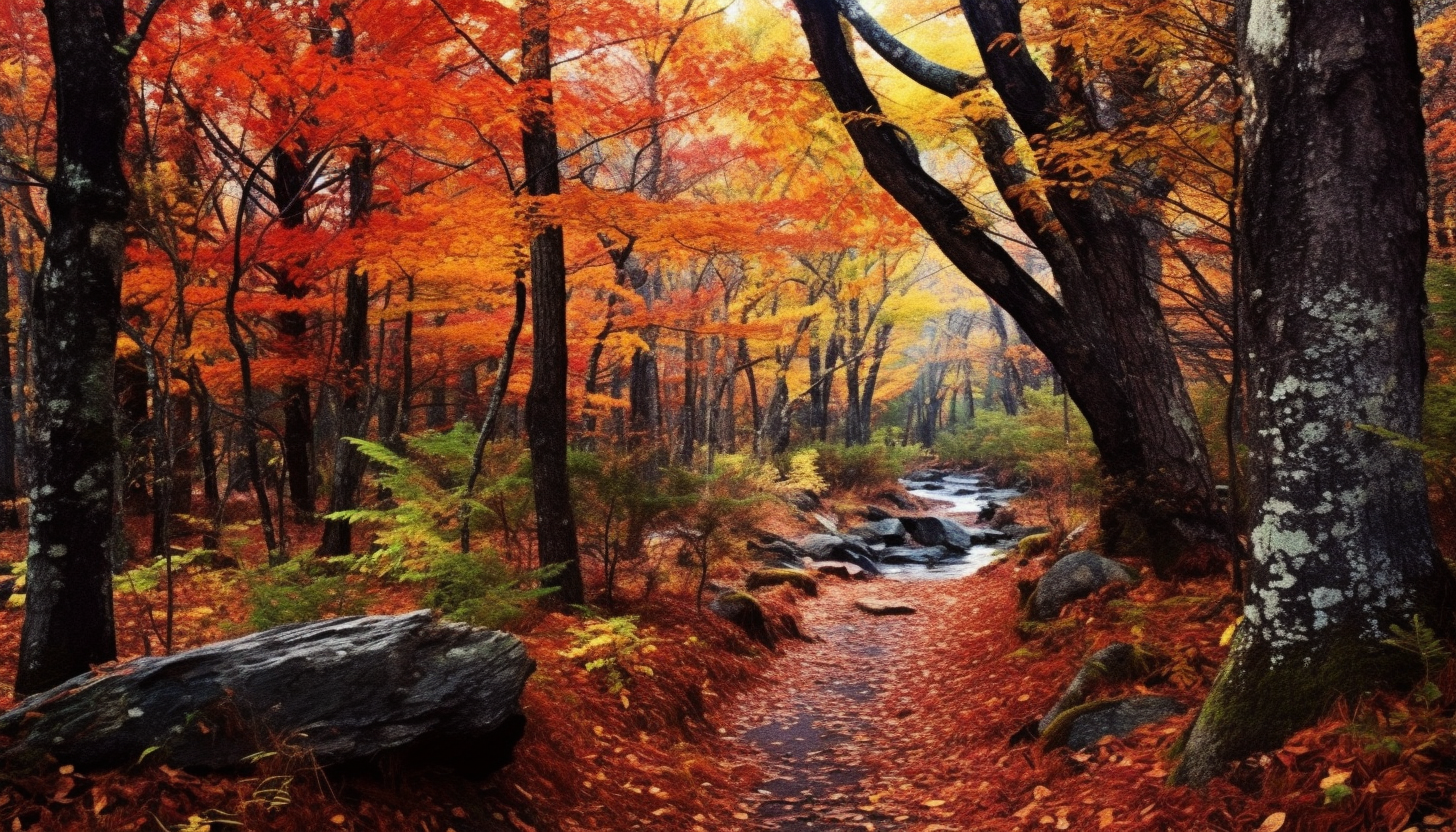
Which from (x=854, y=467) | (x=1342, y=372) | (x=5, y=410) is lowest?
(x=854, y=467)

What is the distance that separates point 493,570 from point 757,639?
364 cm

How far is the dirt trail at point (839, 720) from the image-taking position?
467 cm

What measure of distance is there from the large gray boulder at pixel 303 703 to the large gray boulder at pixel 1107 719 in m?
2.87

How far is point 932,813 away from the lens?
4.45m

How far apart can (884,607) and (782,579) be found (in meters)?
1.52

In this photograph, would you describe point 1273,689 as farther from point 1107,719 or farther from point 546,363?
point 546,363

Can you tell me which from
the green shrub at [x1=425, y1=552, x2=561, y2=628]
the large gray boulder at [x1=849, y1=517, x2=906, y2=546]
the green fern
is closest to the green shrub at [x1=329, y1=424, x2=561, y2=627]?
the green shrub at [x1=425, y1=552, x2=561, y2=628]

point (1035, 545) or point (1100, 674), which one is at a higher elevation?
point (1100, 674)

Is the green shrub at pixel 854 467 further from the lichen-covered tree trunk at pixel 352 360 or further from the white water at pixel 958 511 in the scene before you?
the lichen-covered tree trunk at pixel 352 360

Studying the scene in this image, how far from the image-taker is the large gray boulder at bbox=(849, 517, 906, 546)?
18234mm

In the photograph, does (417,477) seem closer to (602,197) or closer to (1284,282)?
(602,197)

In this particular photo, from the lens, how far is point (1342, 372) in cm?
307

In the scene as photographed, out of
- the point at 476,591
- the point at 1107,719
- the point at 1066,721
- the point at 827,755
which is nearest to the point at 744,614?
the point at 827,755

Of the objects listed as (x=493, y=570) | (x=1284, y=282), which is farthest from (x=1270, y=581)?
(x=493, y=570)
